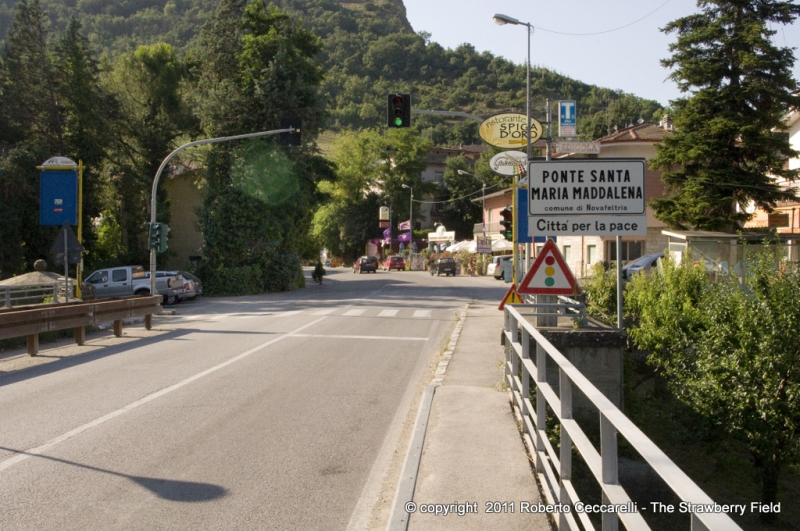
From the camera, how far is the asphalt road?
5.51 meters

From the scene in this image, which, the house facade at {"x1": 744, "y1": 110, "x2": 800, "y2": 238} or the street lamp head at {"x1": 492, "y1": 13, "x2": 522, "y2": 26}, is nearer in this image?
the street lamp head at {"x1": 492, "y1": 13, "x2": 522, "y2": 26}

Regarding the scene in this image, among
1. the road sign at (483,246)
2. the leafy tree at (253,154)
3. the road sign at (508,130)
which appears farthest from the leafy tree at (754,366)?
the road sign at (483,246)

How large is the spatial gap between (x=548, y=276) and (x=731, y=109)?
2011 centimetres

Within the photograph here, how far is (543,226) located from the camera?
8.77 m

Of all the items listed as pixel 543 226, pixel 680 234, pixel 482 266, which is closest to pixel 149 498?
pixel 543 226

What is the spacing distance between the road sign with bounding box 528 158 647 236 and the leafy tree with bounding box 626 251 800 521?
1744 millimetres

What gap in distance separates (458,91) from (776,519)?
169 meters

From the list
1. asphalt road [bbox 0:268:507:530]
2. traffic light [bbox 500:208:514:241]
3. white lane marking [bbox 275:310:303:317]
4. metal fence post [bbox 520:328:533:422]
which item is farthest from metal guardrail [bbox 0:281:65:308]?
metal fence post [bbox 520:328:533:422]

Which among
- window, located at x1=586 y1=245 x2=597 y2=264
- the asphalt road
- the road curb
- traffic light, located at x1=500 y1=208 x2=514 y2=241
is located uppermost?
traffic light, located at x1=500 y1=208 x2=514 y2=241

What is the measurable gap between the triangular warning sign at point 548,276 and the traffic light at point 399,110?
1110 cm

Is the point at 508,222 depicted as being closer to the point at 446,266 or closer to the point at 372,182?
the point at 446,266

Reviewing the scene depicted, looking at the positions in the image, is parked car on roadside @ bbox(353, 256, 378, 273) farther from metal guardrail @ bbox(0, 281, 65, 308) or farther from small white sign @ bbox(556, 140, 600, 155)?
small white sign @ bbox(556, 140, 600, 155)

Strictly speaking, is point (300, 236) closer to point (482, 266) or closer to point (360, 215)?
point (482, 266)

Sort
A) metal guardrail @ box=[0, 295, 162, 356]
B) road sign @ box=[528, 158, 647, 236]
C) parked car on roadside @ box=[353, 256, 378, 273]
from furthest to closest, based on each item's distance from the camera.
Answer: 1. parked car on roadside @ box=[353, 256, 378, 273]
2. metal guardrail @ box=[0, 295, 162, 356]
3. road sign @ box=[528, 158, 647, 236]
